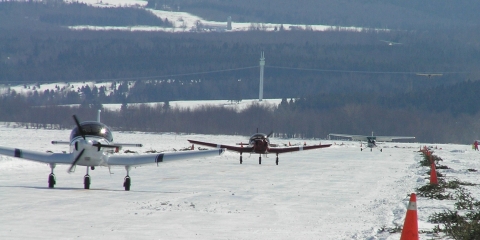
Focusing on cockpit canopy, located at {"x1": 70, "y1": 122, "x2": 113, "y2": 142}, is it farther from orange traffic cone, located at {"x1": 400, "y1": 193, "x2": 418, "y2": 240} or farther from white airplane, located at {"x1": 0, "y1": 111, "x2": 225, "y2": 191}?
orange traffic cone, located at {"x1": 400, "y1": 193, "x2": 418, "y2": 240}

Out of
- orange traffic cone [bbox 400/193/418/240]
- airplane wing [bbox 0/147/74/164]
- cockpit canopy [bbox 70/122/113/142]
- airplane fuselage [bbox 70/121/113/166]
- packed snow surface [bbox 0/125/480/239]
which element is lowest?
packed snow surface [bbox 0/125/480/239]

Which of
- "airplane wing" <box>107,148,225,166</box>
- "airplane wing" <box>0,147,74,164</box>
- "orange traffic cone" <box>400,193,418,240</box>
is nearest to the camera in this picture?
"orange traffic cone" <box>400,193,418,240</box>

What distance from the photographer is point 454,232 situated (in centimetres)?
→ 1303

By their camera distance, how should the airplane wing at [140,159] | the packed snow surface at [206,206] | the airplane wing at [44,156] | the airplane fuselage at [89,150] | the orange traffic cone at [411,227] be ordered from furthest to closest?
1. the airplane wing at [140,159]
2. the airplane wing at [44,156]
3. the airplane fuselage at [89,150]
4. the packed snow surface at [206,206]
5. the orange traffic cone at [411,227]

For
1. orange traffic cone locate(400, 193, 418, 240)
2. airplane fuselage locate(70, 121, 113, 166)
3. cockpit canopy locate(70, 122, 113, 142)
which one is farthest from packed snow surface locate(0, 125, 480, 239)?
orange traffic cone locate(400, 193, 418, 240)

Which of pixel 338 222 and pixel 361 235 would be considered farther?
pixel 338 222

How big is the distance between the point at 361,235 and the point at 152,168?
2263cm

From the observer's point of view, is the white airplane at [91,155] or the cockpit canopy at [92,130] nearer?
the white airplane at [91,155]

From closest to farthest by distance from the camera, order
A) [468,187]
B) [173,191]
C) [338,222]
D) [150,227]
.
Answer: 1. [150,227]
2. [338,222]
3. [173,191]
4. [468,187]

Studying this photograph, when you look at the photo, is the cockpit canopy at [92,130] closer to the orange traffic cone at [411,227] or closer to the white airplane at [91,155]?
the white airplane at [91,155]

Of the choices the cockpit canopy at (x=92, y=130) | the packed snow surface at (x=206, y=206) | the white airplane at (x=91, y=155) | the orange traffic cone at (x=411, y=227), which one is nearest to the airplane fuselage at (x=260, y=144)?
the packed snow surface at (x=206, y=206)

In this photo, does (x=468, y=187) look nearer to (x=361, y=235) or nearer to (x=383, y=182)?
(x=383, y=182)

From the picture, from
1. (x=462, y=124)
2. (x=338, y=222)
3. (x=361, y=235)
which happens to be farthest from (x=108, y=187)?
(x=462, y=124)

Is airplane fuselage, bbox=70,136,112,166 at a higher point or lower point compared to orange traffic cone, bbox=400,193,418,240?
higher
